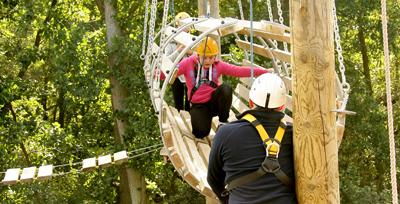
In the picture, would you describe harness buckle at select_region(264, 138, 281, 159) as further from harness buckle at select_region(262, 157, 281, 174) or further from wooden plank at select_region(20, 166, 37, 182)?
wooden plank at select_region(20, 166, 37, 182)

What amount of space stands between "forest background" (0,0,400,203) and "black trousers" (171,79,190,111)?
386cm

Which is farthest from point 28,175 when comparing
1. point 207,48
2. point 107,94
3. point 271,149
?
point 107,94

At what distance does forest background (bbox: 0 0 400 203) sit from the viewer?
10641 millimetres

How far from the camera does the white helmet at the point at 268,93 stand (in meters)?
2.99

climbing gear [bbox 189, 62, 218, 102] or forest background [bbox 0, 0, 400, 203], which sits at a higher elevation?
forest background [bbox 0, 0, 400, 203]

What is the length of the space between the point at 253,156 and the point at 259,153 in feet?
0.09

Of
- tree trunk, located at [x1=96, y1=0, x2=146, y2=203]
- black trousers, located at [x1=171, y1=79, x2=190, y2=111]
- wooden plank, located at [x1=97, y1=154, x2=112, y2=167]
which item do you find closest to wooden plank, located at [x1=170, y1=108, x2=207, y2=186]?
black trousers, located at [x1=171, y1=79, x2=190, y2=111]

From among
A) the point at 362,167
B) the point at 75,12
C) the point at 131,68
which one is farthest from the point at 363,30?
the point at 75,12

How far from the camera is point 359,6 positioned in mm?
10836

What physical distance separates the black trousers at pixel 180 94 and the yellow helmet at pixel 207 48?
37.1 inches

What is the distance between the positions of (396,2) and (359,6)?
4.49ft

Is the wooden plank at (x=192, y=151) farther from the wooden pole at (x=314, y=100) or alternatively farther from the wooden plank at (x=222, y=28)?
the wooden pole at (x=314, y=100)

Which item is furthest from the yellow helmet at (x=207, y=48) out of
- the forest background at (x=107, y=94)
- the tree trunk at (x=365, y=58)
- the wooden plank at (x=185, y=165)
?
the tree trunk at (x=365, y=58)

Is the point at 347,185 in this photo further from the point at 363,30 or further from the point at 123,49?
the point at 123,49
